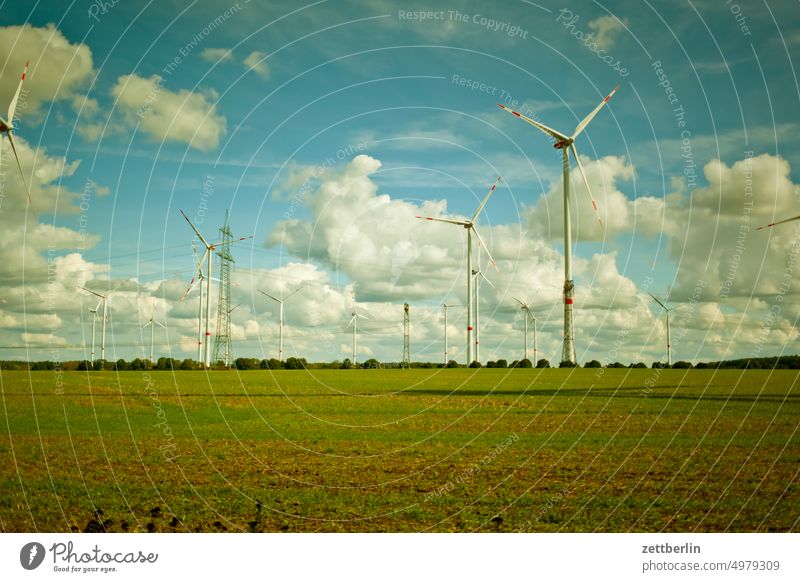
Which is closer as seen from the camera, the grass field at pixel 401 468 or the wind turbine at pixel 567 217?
the grass field at pixel 401 468

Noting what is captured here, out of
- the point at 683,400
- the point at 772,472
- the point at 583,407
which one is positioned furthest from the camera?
the point at 683,400

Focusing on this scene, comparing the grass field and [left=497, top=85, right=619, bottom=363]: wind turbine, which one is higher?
[left=497, top=85, right=619, bottom=363]: wind turbine

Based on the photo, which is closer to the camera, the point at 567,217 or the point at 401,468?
the point at 401,468

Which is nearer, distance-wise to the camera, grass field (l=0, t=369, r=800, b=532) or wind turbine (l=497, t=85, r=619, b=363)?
grass field (l=0, t=369, r=800, b=532)

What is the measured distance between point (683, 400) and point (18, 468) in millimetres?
45861

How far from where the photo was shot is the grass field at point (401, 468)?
16.7m

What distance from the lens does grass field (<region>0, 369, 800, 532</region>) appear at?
16734 mm

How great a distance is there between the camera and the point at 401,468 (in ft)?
77.0

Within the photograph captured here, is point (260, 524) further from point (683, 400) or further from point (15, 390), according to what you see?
point (15, 390)

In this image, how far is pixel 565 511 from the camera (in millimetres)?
17375

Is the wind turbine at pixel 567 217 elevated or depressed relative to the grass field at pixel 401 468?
elevated
